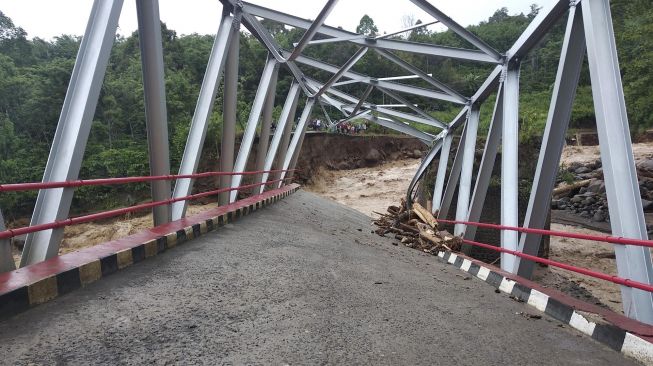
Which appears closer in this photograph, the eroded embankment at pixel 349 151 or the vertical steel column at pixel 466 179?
the vertical steel column at pixel 466 179

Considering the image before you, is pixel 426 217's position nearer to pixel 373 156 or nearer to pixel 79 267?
pixel 79 267

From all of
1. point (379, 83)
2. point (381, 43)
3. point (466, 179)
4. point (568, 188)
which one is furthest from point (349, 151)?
point (466, 179)

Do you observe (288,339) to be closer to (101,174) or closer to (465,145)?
(465,145)

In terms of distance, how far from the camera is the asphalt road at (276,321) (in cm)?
305

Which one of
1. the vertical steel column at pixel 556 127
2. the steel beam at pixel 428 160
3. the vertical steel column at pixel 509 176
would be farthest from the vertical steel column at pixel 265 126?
the vertical steel column at pixel 556 127

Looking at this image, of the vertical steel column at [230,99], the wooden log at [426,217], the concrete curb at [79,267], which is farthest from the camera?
the wooden log at [426,217]

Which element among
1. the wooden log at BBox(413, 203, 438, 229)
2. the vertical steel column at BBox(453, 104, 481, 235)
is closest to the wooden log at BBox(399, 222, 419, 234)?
the wooden log at BBox(413, 203, 438, 229)

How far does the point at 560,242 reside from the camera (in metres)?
18.5

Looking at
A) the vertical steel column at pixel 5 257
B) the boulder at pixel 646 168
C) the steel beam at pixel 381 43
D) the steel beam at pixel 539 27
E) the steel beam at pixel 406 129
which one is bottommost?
the vertical steel column at pixel 5 257

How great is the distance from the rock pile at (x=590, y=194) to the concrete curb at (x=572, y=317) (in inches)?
807

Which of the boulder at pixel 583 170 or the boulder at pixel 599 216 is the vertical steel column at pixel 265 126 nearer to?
the boulder at pixel 599 216

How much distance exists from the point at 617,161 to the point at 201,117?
654 centimetres

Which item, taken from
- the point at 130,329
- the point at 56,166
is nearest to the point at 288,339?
the point at 130,329

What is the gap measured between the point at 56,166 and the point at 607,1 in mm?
5832
